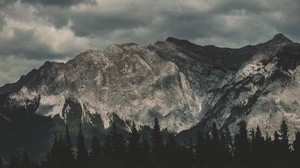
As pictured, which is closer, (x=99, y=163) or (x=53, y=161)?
(x=99, y=163)

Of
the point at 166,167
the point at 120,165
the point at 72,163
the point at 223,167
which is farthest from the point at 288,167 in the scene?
the point at 72,163

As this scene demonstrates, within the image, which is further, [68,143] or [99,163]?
[68,143]

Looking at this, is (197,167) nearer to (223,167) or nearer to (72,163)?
(223,167)

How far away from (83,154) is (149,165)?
776 inches

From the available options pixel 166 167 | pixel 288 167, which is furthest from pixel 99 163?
pixel 288 167

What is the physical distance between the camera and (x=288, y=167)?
655 feet

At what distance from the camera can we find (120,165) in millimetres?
186250

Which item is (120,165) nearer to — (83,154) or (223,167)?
(83,154)

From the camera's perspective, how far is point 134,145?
198000 mm

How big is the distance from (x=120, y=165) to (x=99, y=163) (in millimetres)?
6820

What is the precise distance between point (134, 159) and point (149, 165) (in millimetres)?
6687

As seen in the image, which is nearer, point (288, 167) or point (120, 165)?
point (120, 165)

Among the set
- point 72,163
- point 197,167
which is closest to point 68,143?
point 72,163

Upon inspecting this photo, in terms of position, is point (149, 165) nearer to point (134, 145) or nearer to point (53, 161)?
point (134, 145)
